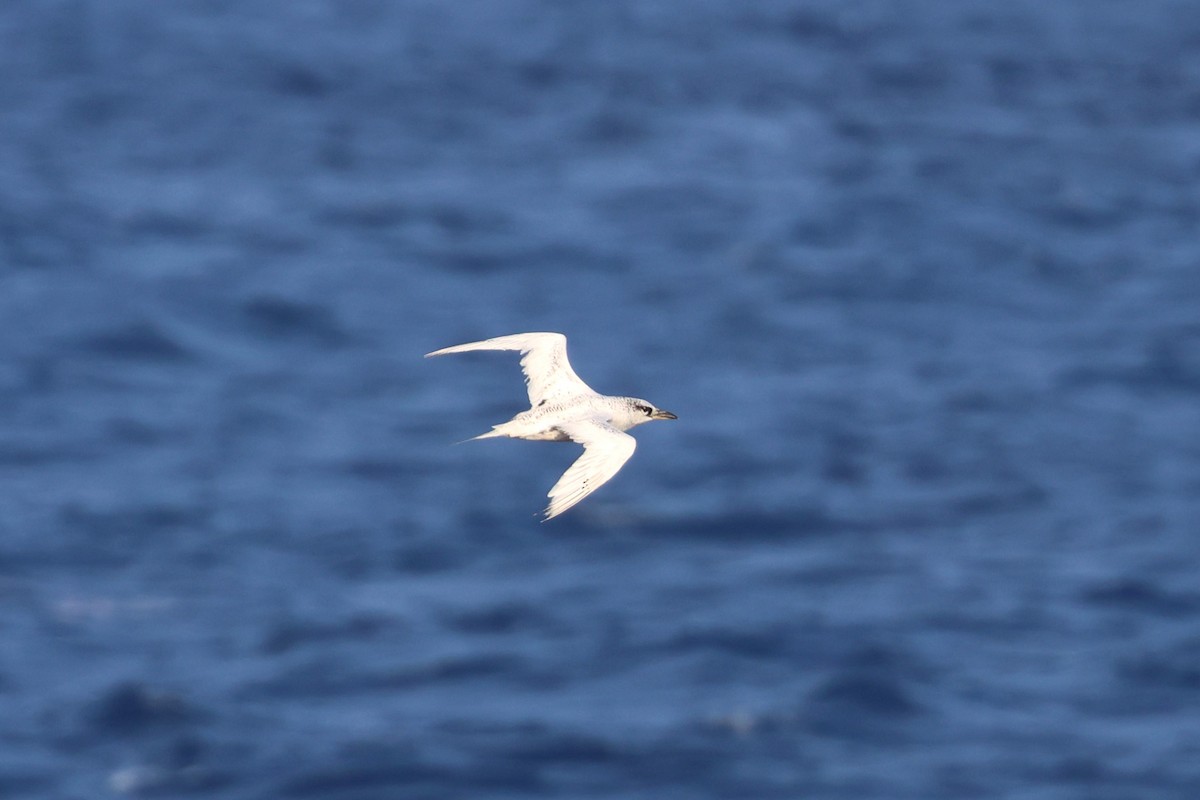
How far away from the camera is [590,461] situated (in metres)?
25.3

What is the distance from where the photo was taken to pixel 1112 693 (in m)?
121

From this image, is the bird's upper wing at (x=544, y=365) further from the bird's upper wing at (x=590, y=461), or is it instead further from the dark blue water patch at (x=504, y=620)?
the dark blue water patch at (x=504, y=620)

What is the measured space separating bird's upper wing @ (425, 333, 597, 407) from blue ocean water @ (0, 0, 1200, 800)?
8349 cm

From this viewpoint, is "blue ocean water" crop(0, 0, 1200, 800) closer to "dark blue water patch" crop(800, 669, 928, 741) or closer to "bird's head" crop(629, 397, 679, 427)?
"dark blue water patch" crop(800, 669, 928, 741)

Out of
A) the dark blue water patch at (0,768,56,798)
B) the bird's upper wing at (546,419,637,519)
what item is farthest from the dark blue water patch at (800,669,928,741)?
the bird's upper wing at (546,419,637,519)

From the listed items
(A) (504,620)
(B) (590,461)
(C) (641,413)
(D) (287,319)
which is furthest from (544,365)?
(D) (287,319)

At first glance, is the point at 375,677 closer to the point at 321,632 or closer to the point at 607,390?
the point at 321,632

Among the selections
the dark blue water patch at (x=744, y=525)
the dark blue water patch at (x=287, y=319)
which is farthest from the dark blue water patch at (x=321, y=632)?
the dark blue water patch at (x=287, y=319)

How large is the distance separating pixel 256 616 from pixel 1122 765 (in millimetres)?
55330

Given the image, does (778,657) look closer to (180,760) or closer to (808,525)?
(808,525)

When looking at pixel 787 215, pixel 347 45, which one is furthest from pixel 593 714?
pixel 347 45

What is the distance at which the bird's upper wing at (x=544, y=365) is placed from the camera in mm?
Answer: 29547

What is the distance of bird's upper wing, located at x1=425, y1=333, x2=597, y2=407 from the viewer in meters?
29.5

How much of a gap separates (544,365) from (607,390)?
3120 inches
